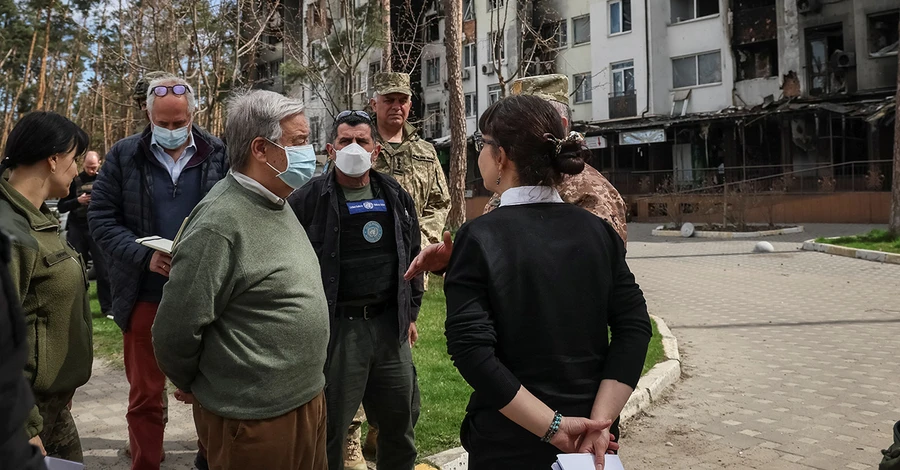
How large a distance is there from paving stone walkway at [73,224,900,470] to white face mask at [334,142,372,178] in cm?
227

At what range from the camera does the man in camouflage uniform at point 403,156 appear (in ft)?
16.8

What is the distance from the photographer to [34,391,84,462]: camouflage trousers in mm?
3162

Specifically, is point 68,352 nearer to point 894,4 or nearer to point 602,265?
point 602,265

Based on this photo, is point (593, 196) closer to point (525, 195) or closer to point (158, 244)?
point (525, 195)

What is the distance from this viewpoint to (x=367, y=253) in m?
3.96

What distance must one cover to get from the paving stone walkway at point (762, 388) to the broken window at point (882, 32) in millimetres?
19492

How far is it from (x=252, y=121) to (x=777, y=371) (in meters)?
6.28

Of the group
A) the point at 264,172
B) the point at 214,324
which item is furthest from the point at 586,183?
the point at 214,324

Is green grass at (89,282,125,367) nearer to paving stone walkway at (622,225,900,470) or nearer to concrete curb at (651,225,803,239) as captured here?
paving stone walkway at (622,225,900,470)

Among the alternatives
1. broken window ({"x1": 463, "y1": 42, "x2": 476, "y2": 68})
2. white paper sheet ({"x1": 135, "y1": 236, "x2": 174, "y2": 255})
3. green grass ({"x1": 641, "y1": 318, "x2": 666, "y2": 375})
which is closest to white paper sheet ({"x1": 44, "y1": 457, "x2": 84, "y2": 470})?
white paper sheet ({"x1": 135, "y1": 236, "x2": 174, "y2": 255})

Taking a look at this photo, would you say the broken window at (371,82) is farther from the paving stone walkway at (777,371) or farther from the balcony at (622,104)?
the balcony at (622,104)

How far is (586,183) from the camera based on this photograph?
3494mm

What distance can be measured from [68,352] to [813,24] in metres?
33.3

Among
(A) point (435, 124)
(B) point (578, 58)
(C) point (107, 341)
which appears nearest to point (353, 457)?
(C) point (107, 341)
